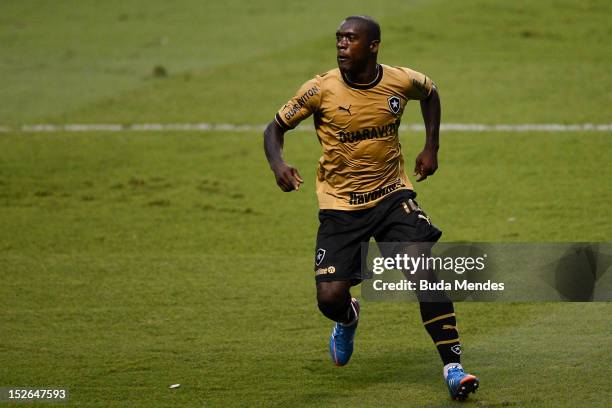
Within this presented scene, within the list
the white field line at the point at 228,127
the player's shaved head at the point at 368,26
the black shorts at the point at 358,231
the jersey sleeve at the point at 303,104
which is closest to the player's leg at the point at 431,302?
the black shorts at the point at 358,231

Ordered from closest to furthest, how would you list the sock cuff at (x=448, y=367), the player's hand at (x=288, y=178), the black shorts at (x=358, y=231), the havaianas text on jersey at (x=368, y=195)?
the sock cuff at (x=448, y=367)
the player's hand at (x=288, y=178)
the black shorts at (x=358, y=231)
the havaianas text on jersey at (x=368, y=195)

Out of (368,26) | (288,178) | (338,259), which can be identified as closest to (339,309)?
(338,259)

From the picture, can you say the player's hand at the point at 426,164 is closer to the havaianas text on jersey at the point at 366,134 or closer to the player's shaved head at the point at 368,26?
the havaianas text on jersey at the point at 366,134

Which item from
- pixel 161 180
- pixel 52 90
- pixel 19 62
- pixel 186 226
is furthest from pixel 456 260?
pixel 19 62

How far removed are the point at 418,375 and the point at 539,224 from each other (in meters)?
4.52

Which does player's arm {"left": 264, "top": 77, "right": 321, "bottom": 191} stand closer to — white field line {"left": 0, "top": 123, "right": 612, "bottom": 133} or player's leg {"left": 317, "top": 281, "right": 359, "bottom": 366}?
player's leg {"left": 317, "top": 281, "right": 359, "bottom": 366}

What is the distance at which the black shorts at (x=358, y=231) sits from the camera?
7.88 meters

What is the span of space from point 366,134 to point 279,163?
601 millimetres

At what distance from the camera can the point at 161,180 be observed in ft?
48.3

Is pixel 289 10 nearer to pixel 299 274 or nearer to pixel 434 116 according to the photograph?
pixel 299 274

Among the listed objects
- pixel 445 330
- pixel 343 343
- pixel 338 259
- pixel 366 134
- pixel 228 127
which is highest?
pixel 228 127

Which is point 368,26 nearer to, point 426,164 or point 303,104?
point 303,104

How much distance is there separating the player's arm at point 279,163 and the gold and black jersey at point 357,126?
8cm

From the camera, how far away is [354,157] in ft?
26.2
